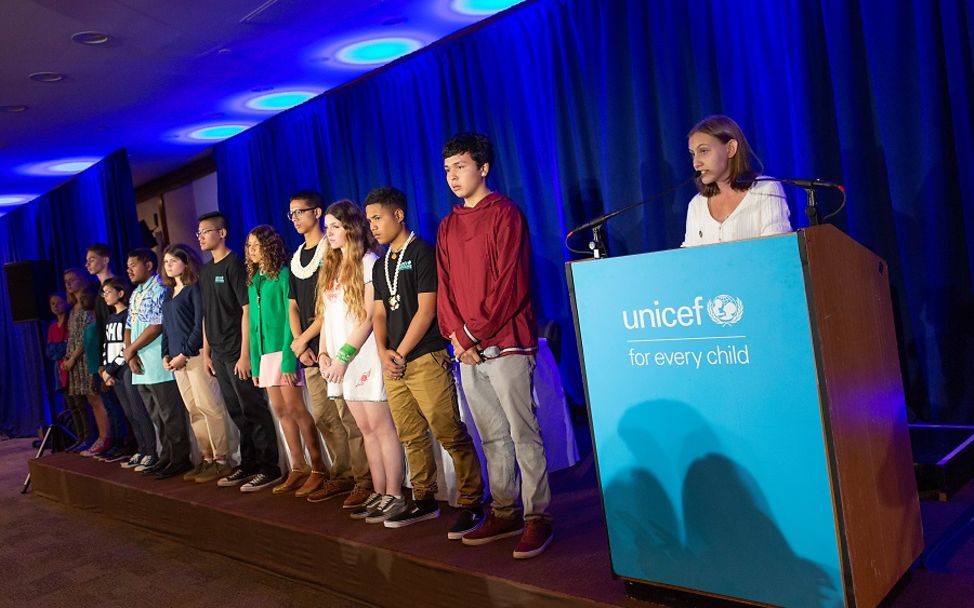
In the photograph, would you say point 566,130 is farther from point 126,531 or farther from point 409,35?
point 126,531

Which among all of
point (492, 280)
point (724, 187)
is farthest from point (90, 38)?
point (724, 187)

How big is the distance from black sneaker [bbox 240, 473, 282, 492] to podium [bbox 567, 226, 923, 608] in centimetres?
282

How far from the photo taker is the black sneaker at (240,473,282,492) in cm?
448

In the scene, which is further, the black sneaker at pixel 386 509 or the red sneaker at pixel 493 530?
the black sneaker at pixel 386 509

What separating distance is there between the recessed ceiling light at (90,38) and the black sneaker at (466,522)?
365 centimetres

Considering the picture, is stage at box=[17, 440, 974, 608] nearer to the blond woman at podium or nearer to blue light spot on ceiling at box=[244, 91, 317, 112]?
the blond woman at podium

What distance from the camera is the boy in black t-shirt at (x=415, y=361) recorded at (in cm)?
321

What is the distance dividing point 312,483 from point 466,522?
1363 mm

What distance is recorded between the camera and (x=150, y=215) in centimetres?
986

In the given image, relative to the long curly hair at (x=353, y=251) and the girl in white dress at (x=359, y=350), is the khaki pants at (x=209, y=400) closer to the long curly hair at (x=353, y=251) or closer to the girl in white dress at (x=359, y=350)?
the girl in white dress at (x=359, y=350)

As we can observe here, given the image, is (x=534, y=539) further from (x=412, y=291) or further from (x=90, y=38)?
(x=90, y=38)

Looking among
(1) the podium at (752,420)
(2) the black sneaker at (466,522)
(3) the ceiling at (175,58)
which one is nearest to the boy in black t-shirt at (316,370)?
(2) the black sneaker at (466,522)

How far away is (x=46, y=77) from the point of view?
561 centimetres

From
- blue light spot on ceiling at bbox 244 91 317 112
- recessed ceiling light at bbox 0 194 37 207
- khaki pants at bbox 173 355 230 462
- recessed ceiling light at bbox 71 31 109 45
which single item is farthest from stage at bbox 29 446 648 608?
recessed ceiling light at bbox 0 194 37 207
